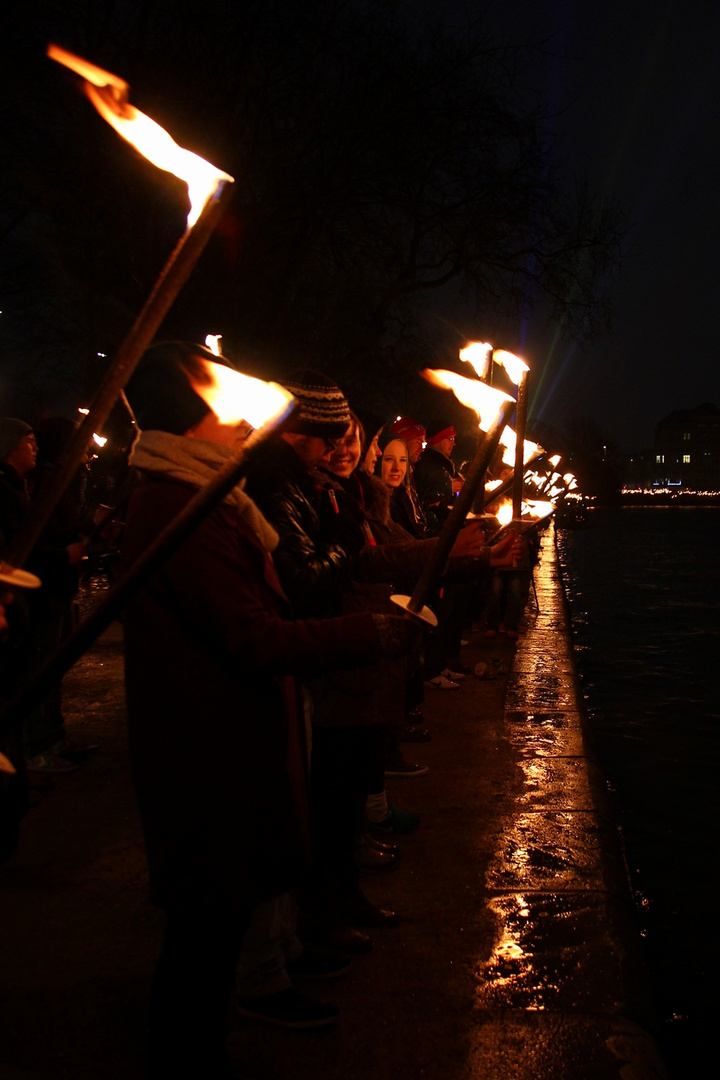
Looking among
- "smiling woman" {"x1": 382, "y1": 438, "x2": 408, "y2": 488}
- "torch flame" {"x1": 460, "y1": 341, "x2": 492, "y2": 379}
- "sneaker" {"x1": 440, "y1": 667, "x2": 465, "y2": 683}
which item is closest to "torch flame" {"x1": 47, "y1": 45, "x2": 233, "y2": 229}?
"torch flame" {"x1": 460, "y1": 341, "x2": 492, "y2": 379}

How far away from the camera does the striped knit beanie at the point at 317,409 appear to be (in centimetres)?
297

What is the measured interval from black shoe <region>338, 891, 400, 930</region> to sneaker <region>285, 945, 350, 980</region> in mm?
316

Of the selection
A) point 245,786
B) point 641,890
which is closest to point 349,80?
point 641,890

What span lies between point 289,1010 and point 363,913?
0.68 metres

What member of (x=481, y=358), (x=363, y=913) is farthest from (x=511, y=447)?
(x=363, y=913)

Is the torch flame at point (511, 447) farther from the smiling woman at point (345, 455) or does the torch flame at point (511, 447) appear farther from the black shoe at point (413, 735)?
the black shoe at point (413, 735)

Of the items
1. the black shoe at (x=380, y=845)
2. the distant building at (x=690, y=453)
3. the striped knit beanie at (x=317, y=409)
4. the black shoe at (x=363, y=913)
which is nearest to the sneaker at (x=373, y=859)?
the black shoe at (x=380, y=845)

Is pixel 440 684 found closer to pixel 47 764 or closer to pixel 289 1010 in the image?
pixel 47 764

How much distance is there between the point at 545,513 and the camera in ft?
11.8

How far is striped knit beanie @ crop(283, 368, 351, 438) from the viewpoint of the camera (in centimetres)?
297

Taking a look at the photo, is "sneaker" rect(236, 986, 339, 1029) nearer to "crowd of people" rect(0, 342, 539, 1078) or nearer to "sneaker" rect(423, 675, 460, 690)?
"crowd of people" rect(0, 342, 539, 1078)

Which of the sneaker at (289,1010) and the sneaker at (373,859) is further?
the sneaker at (373,859)

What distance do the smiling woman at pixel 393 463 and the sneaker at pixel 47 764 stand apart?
8.21ft

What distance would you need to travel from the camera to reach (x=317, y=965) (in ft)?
9.77
